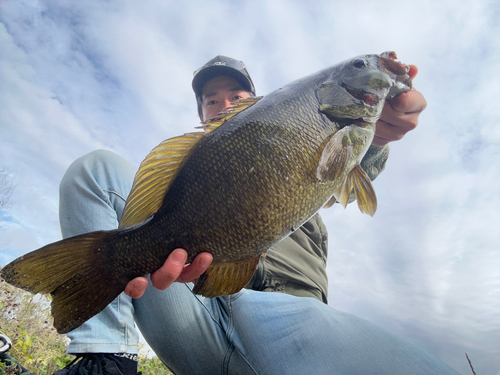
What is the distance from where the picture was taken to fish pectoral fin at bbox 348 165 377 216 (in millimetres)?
1612

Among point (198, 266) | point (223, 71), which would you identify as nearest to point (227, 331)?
point (198, 266)

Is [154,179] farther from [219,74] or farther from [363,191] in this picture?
[219,74]

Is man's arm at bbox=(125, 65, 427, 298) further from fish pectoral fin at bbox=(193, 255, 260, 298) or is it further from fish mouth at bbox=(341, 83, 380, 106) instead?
fish mouth at bbox=(341, 83, 380, 106)

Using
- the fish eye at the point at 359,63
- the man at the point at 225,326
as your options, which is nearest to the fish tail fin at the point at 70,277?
the man at the point at 225,326

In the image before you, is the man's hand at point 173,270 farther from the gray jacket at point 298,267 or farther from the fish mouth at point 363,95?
the fish mouth at point 363,95

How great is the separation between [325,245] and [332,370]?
1.39m

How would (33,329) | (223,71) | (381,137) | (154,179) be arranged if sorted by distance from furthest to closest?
(33,329) < (223,71) < (381,137) < (154,179)

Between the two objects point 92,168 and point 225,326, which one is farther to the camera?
point 92,168

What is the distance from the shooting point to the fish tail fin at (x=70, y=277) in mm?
1101

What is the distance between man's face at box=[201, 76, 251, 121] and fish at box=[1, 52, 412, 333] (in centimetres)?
211

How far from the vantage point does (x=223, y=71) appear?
11.1ft

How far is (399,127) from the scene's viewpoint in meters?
1.90

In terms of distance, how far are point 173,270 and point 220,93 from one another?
Answer: 273 centimetres

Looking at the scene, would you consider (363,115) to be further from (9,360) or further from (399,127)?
(9,360)
